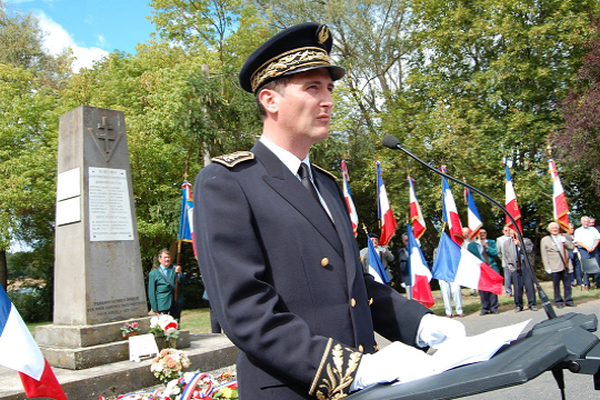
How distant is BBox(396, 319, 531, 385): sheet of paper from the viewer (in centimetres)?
117

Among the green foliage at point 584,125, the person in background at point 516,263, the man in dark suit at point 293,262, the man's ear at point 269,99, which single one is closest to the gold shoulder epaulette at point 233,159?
the man in dark suit at point 293,262

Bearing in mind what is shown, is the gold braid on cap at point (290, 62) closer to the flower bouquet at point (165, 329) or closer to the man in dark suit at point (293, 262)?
the man in dark suit at point (293, 262)

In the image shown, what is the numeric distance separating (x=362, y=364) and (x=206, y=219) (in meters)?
0.61

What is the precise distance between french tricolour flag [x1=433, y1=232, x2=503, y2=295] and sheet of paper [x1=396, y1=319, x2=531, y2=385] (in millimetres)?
9356

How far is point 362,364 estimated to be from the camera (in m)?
1.42

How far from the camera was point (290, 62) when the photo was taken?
1845 mm

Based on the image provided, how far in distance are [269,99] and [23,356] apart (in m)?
2.93

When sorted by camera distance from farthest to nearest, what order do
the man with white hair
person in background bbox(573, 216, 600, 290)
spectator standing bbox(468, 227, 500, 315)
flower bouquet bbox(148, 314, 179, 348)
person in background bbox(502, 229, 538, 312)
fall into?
person in background bbox(573, 216, 600, 290)
person in background bbox(502, 229, 538, 312)
spectator standing bbox(468, 227, 500, 315)
the man with white hair
flower bouquet bbox(148, 314, 179, 348)

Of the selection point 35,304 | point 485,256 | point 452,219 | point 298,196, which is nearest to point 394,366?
point 298,196

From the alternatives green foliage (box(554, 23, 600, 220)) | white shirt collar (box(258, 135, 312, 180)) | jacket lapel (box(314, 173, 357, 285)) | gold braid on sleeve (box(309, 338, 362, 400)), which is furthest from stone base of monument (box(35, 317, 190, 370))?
green foliage (box(554, 23, 600, 220))

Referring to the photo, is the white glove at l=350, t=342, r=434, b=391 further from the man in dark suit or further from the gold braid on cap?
the gold braid on cap

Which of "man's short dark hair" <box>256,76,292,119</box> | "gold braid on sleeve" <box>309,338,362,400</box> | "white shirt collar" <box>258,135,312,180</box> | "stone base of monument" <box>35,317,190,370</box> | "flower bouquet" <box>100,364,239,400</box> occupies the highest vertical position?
"man's short dark hair" <box>256,76,292,119</box>

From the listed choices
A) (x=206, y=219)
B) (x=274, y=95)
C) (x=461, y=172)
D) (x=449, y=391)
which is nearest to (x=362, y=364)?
(x=449, y=391)

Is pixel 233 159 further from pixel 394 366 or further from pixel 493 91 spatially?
pixel 493 91
